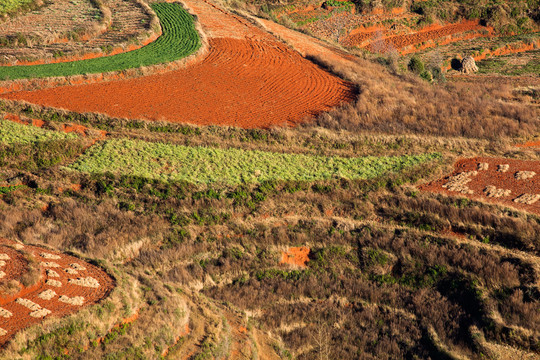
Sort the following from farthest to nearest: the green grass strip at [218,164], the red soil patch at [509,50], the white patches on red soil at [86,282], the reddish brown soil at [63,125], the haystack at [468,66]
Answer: the red soil patch at [509,50]
the haystack at [468,66]
the reddish brown soil at [63,125]
the green grass strip at [218,164]
the white patches on red soil at [86,282]

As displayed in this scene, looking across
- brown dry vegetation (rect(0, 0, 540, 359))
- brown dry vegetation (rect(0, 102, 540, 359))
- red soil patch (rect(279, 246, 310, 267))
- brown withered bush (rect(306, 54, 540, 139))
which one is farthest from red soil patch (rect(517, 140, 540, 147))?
red soil patch (rect(279, 246, 310, 267))

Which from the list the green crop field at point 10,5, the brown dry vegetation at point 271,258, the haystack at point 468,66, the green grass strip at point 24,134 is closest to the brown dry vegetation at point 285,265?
the brown dry vegetation at point 271,258

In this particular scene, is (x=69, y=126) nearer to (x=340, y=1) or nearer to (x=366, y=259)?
(x=366, y=259)

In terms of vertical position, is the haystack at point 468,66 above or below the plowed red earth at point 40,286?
above

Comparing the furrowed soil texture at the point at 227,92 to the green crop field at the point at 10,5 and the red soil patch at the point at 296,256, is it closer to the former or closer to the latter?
the red soil patch at the point at 296,256

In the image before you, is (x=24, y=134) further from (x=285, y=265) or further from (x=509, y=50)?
(x=509, y=50)

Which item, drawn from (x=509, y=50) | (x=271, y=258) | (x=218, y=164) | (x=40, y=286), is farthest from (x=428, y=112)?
(x=509, y=50)
